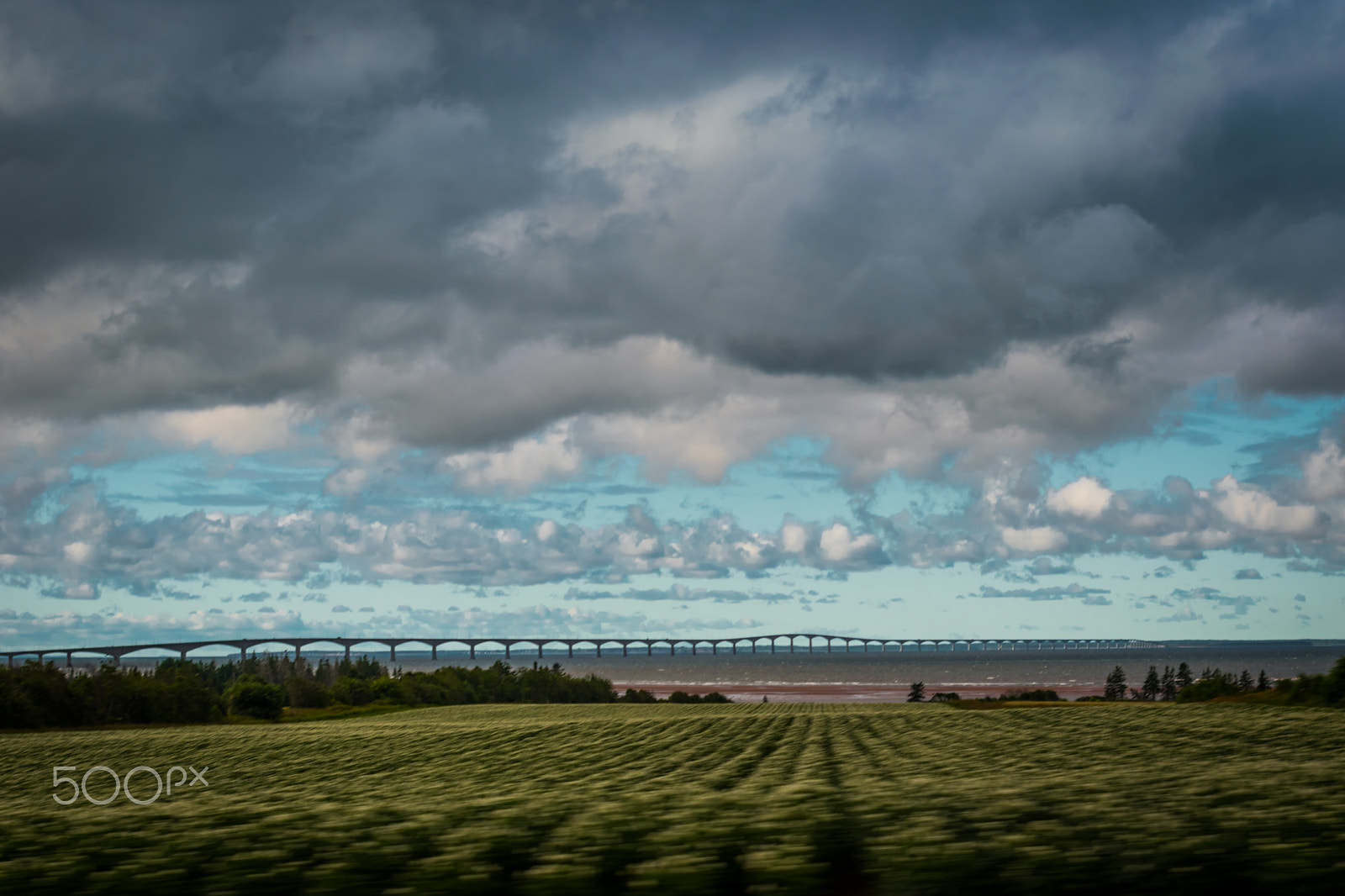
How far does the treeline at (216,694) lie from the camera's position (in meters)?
90.0

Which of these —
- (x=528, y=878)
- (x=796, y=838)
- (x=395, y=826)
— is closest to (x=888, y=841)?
(x=796, y=838)

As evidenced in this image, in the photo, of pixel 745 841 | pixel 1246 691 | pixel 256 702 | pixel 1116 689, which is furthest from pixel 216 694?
pixel 745 841

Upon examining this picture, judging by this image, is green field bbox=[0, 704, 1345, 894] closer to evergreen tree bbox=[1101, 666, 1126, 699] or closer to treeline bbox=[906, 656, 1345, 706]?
treeline bbox=[906, 656, 1345, 706]

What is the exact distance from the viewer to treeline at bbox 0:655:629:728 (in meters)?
90.0

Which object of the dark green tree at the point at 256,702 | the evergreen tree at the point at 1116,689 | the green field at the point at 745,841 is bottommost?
the evergreen tree at the point at 1116,689

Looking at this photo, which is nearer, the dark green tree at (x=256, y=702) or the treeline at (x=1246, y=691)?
the treeline at (x=1246, y=691)

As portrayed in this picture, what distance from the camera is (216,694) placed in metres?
121

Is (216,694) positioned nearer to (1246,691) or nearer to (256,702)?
(256,702)

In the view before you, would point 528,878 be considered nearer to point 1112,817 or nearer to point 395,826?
point 395,826

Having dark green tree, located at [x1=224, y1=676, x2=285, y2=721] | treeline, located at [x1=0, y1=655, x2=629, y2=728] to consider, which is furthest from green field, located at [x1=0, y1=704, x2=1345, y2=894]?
dark green tree, located at [x1=224, y1=676, x2=285, y2=721]

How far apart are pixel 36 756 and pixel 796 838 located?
5313 centimetres

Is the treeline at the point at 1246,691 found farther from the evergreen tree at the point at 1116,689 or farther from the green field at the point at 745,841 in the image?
the green field at the point at 745,841

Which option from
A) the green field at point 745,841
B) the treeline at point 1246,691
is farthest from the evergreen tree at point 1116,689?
the green field at point 745,841

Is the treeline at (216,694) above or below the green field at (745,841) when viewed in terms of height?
below
